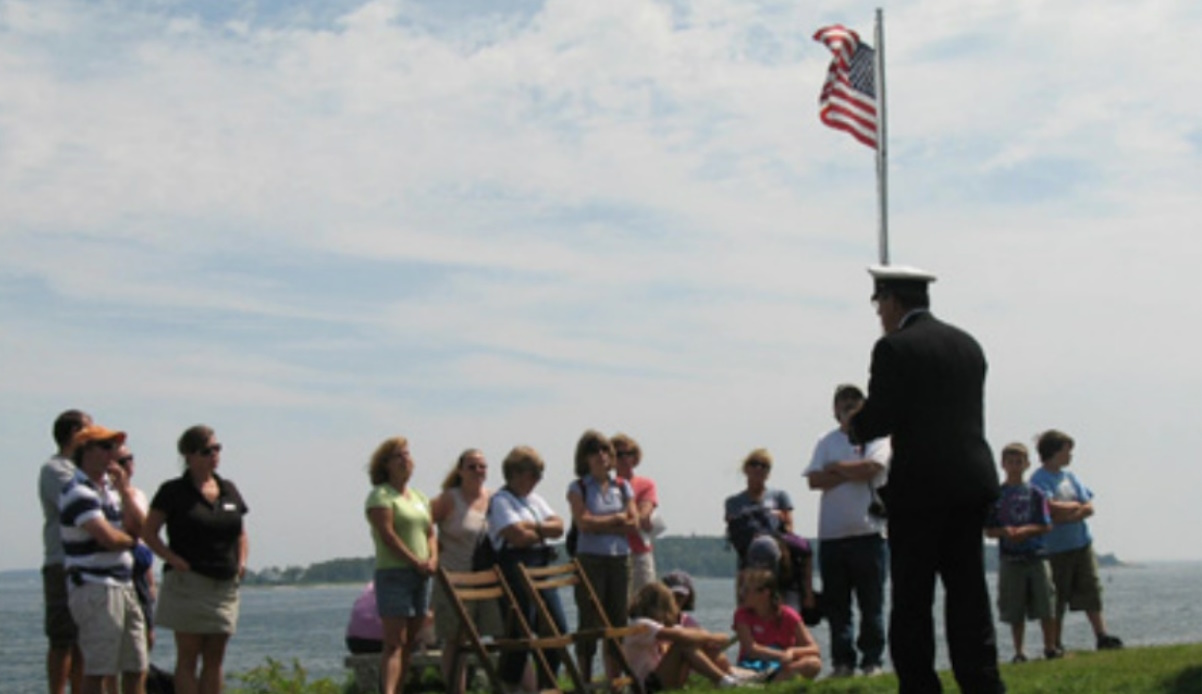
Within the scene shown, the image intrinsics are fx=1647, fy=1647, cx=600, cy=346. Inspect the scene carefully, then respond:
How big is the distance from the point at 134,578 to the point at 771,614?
3.96 m

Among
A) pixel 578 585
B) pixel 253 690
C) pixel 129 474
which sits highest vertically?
pixel 129 474

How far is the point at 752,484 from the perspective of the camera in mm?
11492

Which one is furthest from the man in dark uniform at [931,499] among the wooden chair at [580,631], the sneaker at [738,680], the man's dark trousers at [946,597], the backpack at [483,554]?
the backpack at [483,554]

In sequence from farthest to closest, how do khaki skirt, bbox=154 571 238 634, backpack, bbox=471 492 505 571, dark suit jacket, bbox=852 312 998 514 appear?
backpack, bbox=471 492 505 571 < khaki skirt, bbox=154 571 238 634 < dark suit jacket, bbox=852 312 998 514

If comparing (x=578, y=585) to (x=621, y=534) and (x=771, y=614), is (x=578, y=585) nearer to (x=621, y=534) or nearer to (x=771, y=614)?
(x=621, y=534)

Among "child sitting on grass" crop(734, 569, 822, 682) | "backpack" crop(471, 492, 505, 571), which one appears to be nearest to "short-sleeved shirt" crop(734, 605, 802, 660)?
"child sitting on grass" crop(734, 569, 822, 682)

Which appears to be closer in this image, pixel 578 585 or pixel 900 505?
pixel 900 505

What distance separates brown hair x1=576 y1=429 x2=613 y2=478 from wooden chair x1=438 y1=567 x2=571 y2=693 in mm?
1027

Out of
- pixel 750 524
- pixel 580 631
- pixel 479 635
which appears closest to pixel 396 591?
pixel 479 635

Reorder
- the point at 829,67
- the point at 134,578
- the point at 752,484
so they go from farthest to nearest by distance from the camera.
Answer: the point at 829,67 → the point at 752,484 → the point at 134,578

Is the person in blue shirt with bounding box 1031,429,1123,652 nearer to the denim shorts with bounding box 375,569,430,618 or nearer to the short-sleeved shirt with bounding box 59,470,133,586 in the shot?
the denim shorts with bounding box 375,569,430,618

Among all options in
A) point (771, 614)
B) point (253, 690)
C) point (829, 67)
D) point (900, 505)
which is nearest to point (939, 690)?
point (900, 505)

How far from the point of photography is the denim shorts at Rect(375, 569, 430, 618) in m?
9.76

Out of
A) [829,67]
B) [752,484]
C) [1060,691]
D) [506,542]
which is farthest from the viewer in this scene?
[829,67]
